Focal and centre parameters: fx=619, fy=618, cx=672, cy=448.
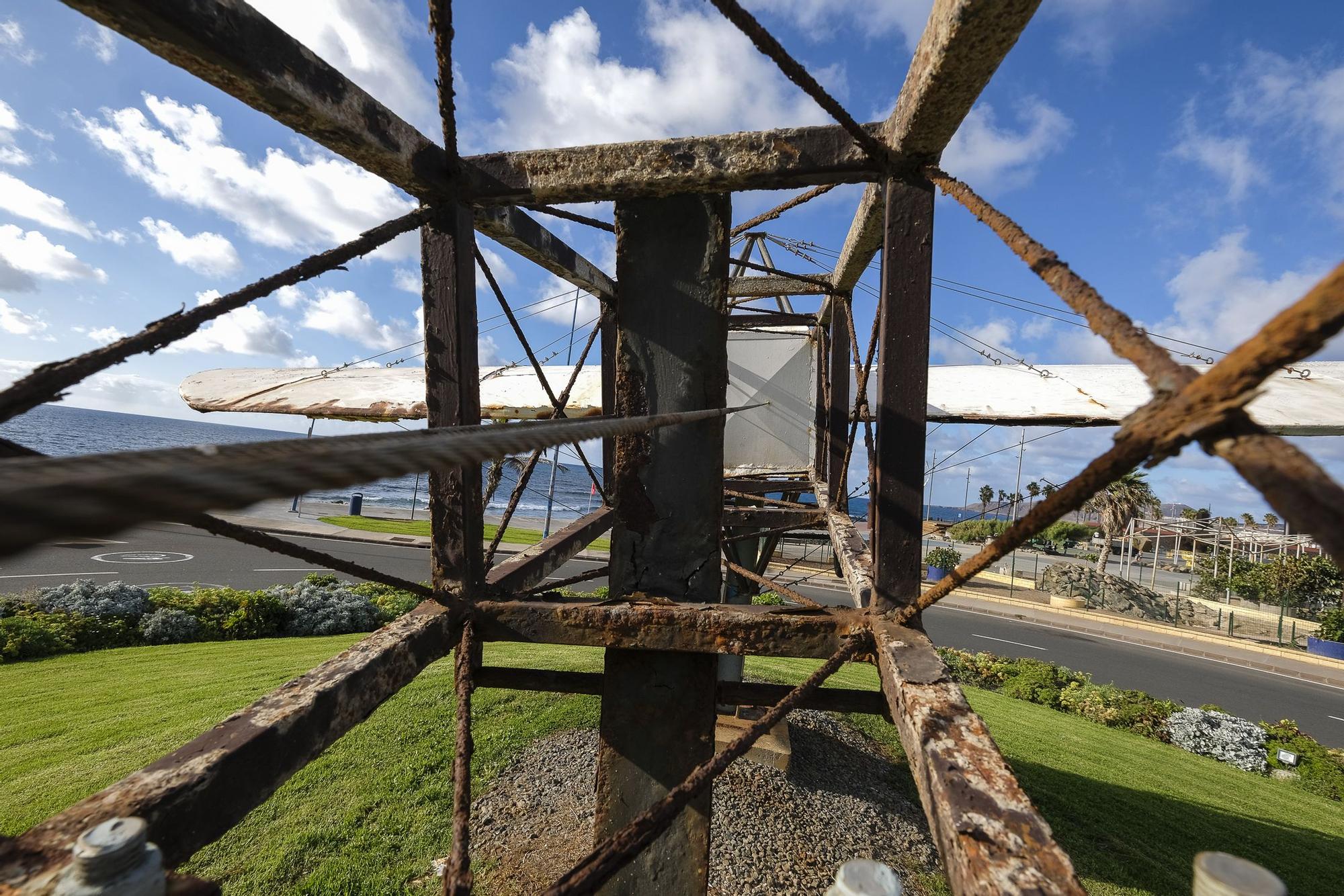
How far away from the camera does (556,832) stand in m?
5.96

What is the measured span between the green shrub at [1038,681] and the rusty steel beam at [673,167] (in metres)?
13.9

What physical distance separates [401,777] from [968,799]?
266 inches

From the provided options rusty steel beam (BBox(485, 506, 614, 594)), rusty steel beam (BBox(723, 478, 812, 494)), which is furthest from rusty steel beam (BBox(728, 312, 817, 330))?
rusty steel beam (BBox(485, 506, 614, 594))

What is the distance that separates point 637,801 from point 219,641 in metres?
12.7

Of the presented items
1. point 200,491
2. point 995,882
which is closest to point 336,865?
point 995,882

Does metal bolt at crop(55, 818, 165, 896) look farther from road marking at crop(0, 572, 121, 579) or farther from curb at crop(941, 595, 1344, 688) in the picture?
curb at crop(941, 595, 1344, 688)

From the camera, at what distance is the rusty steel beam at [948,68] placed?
5.65ft

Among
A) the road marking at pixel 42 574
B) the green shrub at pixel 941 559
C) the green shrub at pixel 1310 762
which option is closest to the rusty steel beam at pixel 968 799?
the green shrub at pixel 1310 762

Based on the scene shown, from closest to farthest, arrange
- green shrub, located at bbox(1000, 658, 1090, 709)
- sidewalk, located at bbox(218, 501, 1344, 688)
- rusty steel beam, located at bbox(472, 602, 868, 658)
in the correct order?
rusty steel beam, located at bbox(472, 602, 868, 658) < green shrub, located at bbox(1000, 658, 1090, 709) < sidewalk, located at bbox(218, 501, 1344, 688)

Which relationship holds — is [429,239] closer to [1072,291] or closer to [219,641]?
[1072,291]

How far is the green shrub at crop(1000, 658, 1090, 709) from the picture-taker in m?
13.0

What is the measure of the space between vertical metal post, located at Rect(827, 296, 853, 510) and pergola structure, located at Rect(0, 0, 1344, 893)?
1322 millimetres

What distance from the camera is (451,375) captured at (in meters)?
2.75

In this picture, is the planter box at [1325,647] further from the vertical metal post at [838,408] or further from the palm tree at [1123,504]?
the vertical metal post at [838,408]
